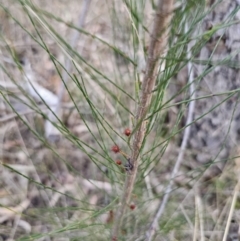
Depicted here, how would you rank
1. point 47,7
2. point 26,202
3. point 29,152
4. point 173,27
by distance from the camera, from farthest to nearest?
point 47,7 → point 29,152 → point 26,202 → point 173,27

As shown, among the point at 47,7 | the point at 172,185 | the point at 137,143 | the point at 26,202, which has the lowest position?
the point at 26,202

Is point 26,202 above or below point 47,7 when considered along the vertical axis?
below

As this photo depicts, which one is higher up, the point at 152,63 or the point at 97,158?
the point at 152,63

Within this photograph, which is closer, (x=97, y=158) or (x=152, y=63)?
(x=152, y=63)

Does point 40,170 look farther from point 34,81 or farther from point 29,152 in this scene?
point 34,81

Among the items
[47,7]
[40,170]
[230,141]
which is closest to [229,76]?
[230,141]

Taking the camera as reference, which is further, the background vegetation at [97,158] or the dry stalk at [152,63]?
the background vegetation at [97,158]

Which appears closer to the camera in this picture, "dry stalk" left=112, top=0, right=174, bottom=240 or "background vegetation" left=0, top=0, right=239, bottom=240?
"dry stalk" left=112, top=0, right=174, bottom=240

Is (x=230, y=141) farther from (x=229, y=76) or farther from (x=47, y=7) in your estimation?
(x=47, y=7)

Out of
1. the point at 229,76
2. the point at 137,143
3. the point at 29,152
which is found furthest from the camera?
the point at 29,152

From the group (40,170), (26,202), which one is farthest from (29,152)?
(26,202)

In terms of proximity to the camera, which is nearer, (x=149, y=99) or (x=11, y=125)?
(x=149, y=99)
